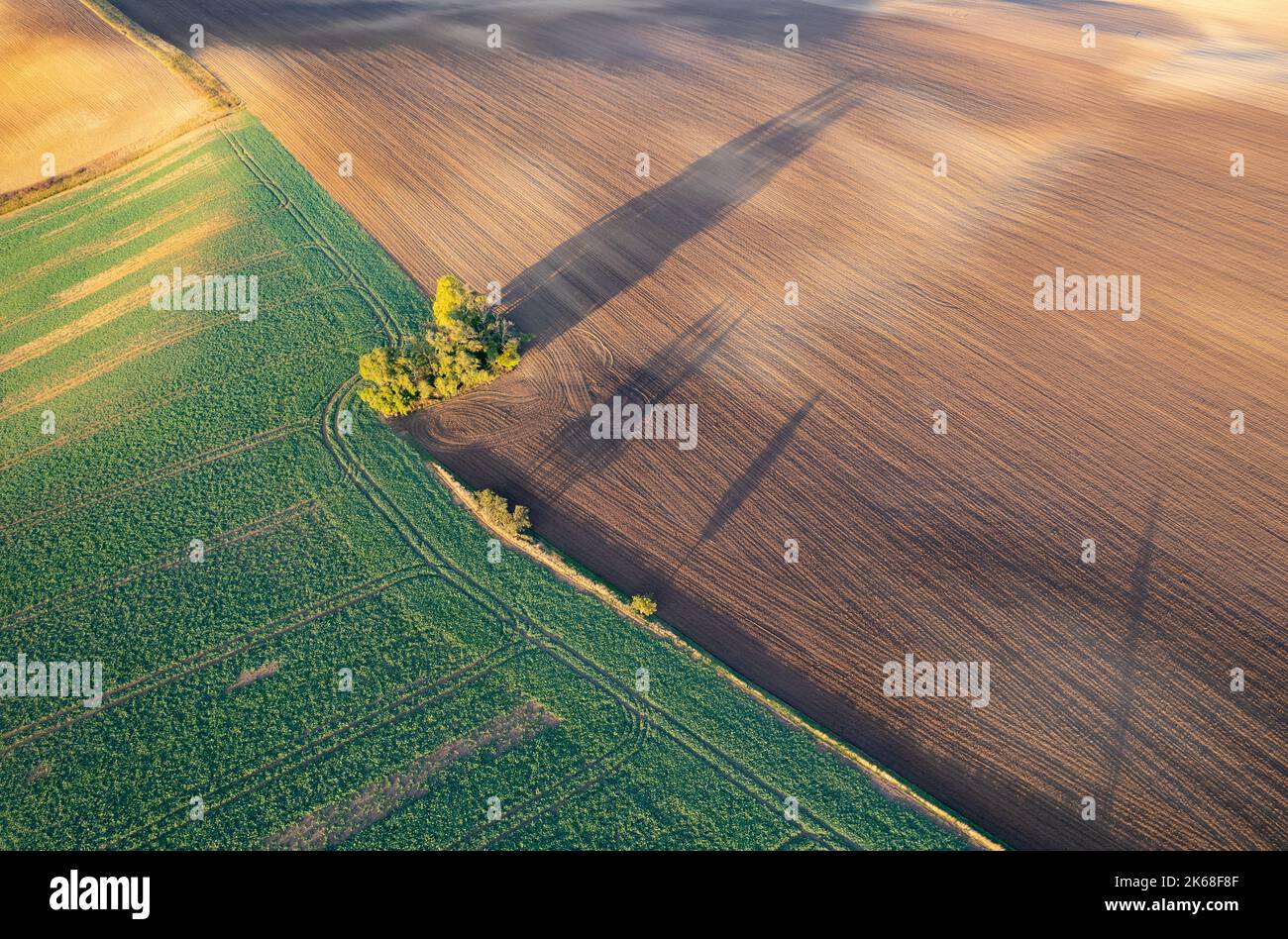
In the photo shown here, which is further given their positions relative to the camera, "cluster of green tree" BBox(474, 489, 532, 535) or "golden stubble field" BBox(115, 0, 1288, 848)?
"cluster of green tree" BBox(474, 489, 532, 535)

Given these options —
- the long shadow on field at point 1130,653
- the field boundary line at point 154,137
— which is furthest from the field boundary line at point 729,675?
the field boundary line at point 154,137

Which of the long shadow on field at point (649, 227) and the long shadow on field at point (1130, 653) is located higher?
the long shadow on field at point (649, 227)

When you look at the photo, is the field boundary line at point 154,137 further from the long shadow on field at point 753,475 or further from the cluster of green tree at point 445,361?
the long shadow on field at point 753,475

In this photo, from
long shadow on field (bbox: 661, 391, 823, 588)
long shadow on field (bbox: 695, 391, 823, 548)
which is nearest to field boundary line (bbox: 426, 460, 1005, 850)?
long shadow on field (bbox: 661, 391, 823, 588)

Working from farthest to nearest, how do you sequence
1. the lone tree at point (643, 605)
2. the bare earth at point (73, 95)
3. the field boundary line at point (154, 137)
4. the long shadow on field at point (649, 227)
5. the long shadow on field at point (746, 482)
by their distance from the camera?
the bare earth at point (73, 95) < the field boundary line at point (154, 137) < the long shadow on field at point (649, 227) < the long shadow on field at point (746, 482) < the lone tree at point (643, 605)

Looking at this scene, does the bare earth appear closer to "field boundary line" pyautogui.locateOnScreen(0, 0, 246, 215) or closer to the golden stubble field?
"field boundary line" pyautogui.locateOnScreen(0, 0, 246, 215)

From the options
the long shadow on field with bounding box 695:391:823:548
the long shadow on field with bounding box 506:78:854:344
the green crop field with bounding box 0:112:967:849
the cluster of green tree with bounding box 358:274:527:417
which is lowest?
the green crop field with bounding box 0:112:967:849
